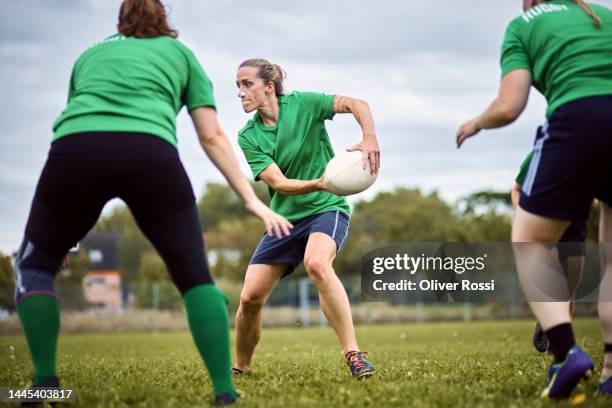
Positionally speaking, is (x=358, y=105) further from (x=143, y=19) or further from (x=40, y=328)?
(x=40, y=328)

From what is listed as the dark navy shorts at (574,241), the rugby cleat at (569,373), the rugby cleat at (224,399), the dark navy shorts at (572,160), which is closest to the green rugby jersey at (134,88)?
the rugby cleat at (224,399)

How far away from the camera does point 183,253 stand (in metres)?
3.82

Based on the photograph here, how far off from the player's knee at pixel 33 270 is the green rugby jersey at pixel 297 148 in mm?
2306

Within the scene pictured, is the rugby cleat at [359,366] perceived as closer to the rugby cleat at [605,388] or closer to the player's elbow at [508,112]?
the rugby cleat at [605,388]

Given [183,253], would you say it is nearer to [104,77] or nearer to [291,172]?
[104,77]

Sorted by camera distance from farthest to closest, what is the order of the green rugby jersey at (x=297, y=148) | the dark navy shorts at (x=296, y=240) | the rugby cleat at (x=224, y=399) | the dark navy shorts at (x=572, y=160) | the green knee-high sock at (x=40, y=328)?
1. the green rugby jersey at (x=297, y=148)
2. the dark navy shorts at (x=296, y=240)
3. the green knee-high sock at (x=40, y=328)
4. the rugby cleat at (x=224, y=399)
5. the dark navy shorts at (x=572, y=160)

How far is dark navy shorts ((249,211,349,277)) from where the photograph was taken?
5.89 metres

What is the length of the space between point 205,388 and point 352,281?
106ft

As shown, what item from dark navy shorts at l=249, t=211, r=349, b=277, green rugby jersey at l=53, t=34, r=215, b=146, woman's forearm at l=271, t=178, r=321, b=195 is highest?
green rugby jersey at l=53, t=34, r=215, b=146

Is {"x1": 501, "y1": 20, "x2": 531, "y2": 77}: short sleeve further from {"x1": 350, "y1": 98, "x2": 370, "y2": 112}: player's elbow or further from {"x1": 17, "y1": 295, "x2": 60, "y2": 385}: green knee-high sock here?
{"x1": 17, "y1": 295, "x2": 60, "y2": 385}: green knee-high sock

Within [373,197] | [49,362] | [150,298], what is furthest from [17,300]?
[373,197]

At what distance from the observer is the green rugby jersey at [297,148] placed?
602 cm

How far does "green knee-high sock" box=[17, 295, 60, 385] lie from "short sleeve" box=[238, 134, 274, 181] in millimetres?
2350

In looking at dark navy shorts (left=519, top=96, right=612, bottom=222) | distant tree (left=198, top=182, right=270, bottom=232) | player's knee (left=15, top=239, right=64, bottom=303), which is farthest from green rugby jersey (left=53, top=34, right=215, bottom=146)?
distant tree (left=198, top=182, right=270, bottom=232)
